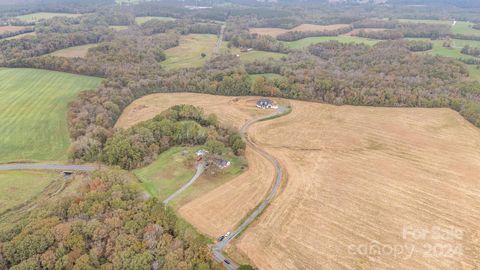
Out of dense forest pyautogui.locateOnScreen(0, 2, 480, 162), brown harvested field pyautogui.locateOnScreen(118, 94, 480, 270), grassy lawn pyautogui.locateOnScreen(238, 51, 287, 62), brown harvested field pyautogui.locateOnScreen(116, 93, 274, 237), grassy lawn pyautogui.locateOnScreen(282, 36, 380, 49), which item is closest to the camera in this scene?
brown harvested field pyautogui.locateOnScreen(118, 94, 480, 270)

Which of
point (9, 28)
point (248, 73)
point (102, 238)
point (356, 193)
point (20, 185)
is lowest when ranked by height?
point (20, 185)

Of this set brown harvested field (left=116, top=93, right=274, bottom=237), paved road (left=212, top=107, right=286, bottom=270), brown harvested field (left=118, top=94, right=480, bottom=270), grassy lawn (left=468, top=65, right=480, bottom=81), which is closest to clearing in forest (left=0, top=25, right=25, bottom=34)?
brown harvested field (left=116, top=93, right=274, bottom=237)

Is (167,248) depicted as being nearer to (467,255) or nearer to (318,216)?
(318,216)

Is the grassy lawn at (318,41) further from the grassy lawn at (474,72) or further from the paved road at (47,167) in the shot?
the paved road at (47,167)

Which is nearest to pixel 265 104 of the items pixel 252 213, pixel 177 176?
pixel 177 176

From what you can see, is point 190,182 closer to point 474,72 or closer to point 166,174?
point 166,174

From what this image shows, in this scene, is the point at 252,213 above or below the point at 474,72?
below

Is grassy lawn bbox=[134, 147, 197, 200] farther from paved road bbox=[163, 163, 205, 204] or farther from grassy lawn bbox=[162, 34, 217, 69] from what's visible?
grassy lawn bbox=[162, 34, 217, 69]
